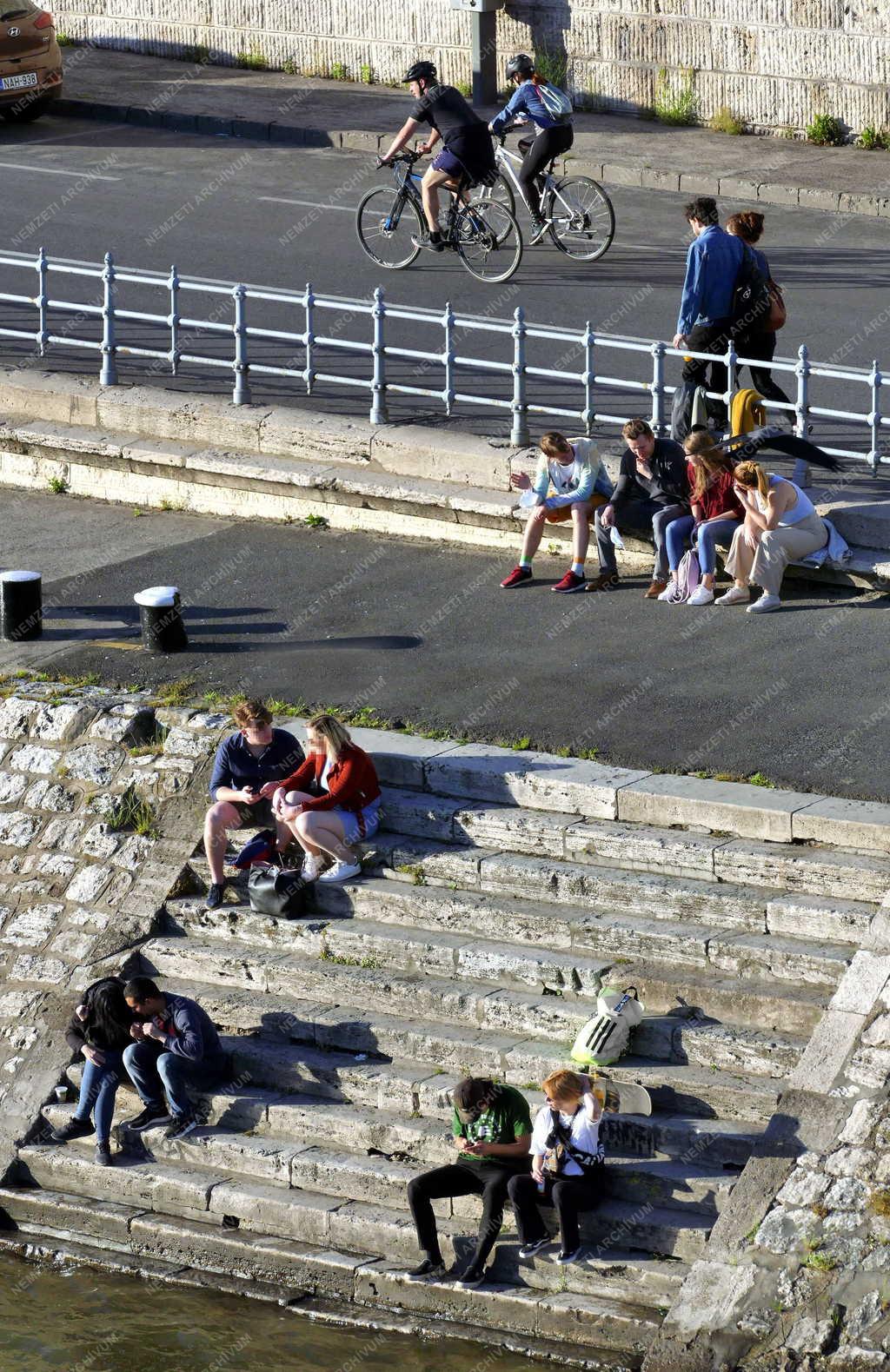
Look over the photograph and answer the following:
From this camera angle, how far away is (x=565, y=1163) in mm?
9555

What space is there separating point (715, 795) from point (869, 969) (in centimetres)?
134

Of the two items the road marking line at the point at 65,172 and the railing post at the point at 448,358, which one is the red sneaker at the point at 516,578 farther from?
the road marking line at the point at 65,172

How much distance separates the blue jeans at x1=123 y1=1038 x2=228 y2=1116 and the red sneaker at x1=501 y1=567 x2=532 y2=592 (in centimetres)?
394

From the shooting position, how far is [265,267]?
61.6 feet

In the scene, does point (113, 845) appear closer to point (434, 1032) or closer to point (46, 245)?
point (434, 1032)

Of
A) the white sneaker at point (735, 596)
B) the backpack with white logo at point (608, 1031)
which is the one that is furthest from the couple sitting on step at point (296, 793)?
the white sneaker at point (735, 596)

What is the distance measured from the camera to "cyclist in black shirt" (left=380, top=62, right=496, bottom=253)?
57.9ft

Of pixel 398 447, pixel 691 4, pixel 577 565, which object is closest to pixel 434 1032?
pixel 577 565

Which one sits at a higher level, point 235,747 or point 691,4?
point 691,4

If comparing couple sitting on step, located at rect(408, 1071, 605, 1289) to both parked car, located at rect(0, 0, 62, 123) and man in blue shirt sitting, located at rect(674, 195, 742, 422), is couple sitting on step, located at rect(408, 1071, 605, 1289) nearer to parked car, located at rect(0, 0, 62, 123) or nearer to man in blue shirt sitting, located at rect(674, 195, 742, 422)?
man in blue shirt sitting, located at rect(674, 195, 742, 422)

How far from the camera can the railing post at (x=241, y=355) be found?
49.6ft

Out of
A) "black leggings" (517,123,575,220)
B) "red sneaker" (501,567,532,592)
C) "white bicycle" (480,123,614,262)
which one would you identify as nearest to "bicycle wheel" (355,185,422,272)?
"white bicycle" (480,123,614,262)

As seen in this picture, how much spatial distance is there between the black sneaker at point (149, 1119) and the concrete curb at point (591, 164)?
41.9 ft

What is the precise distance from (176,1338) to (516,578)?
5.51 meters
